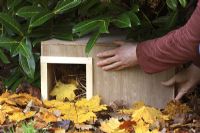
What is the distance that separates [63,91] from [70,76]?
14cm

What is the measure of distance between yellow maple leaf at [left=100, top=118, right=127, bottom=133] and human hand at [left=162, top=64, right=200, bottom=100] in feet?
1.38

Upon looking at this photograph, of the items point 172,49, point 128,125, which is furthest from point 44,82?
point 172,49

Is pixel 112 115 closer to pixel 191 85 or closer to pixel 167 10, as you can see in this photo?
pixel 191 85

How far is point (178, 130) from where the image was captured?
2648 mm

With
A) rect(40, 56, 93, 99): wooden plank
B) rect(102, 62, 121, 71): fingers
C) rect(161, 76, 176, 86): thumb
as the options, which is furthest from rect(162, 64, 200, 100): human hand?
rect(40, 56, 93, 99): wooden plank

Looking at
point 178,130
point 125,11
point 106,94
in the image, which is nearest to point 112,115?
point 106,94

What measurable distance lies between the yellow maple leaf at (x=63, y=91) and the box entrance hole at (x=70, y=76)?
0.03 m

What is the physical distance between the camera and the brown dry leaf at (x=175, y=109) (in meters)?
2.85

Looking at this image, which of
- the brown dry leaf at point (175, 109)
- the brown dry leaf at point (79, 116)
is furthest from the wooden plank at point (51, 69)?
the brown dry leaf at point (175, 109)

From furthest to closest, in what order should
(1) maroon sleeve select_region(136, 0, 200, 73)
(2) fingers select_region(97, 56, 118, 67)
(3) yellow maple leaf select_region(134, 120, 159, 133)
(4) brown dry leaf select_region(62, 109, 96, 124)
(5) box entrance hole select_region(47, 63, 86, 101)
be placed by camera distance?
(5) box entrance hole select_region(47, 63, 86, 101), (2) fingers select_region(97, 56, 118, 67), (4) brown dry leaf select_region(62, 109, 96, 124), (3) yellow maple leaf select_region(134, 120, 159, 133), (1) maroon sleeve select_region(136, 0, 200, 73)

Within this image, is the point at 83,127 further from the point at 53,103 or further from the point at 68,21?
the point at 68,21

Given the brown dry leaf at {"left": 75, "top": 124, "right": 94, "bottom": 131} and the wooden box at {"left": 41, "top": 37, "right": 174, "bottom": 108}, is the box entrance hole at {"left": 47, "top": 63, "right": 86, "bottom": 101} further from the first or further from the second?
the brown dry leaf at {"left": 75, "top": 124, "right": 94, "bottom": 131}

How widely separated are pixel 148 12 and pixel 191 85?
535 mm

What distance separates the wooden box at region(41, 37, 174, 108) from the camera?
2.88 meters
